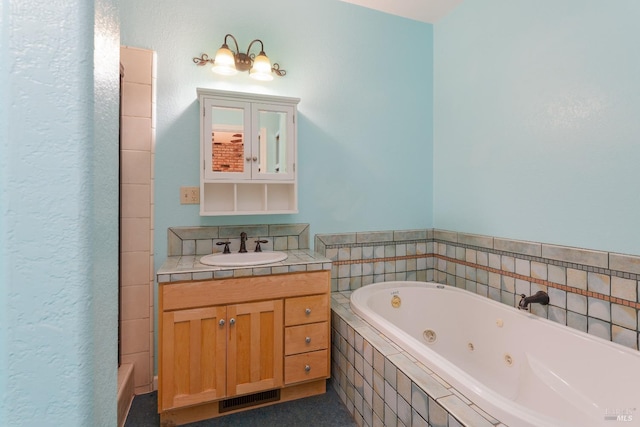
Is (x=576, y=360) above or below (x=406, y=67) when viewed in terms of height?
below

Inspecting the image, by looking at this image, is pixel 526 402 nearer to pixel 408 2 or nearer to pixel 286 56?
pixel 286 56

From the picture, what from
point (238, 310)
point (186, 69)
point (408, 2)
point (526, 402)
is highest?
point (408, 2)

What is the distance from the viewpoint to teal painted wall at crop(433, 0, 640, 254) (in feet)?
4.59

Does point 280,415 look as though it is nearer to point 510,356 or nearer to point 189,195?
point 510,356

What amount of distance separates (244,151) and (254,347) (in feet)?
3.90

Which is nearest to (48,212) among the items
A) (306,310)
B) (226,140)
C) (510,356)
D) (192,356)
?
(192,356)

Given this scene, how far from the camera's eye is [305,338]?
1.78 m

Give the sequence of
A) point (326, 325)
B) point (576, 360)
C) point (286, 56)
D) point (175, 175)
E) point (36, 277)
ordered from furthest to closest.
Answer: point (286, 56)
point (175, 175)
point (326, 325)
point (576, 360)
point (36, 277)

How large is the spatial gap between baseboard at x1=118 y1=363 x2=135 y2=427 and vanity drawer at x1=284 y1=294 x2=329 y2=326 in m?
0.92

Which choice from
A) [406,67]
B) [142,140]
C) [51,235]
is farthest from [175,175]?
[406,67]

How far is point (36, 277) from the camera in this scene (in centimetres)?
44

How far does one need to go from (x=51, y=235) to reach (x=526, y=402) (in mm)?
1941

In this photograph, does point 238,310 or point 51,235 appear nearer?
point 51,235

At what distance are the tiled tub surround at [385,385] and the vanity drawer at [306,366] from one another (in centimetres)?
11
